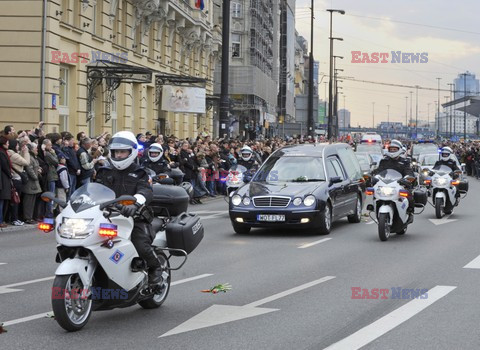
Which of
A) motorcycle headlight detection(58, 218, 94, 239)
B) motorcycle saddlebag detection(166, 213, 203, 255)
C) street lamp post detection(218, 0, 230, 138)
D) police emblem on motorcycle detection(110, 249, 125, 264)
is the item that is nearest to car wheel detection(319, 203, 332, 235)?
motorcycle saddlebag detection(166, 213, 203, 255)

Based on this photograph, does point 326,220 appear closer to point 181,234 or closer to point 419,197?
point 419,197

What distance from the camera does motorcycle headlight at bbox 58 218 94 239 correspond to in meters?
7.26

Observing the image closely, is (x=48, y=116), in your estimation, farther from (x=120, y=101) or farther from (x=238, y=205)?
(x=238, y=205)

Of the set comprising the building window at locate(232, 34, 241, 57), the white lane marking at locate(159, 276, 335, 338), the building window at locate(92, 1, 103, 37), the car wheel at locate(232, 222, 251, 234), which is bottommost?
the white lane marking at locate(159, 276, 335, 338)

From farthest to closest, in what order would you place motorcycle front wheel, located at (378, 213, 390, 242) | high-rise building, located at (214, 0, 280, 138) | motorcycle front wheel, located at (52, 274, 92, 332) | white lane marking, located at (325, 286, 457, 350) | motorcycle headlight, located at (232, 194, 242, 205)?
1. high-rise building, located at (214, 0, 280, 138)
2. motorcycle headlight, located at (232, 194, 242, 205)
3. motorcycle front wheel, located at (378, 213, 390, 242)
4. motorcycle front wheel, located at (52, 274, 92, 332)
5. white lane marking, located at (325, 286, 457, 350)

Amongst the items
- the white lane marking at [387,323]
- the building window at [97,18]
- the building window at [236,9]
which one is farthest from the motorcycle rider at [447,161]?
the building window at [236,9]

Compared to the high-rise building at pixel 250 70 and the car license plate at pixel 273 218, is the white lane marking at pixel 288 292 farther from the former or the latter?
the high-rise building at pixel 250 70

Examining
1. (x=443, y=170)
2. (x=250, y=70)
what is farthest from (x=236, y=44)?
(x=443, y=170)

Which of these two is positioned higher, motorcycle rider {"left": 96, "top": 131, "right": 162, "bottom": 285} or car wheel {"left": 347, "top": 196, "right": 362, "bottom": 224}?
motorcycle rider {"left": 96, "top": 131, "right": 162, "bottom": 285}

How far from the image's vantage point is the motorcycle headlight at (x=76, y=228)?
726 cm

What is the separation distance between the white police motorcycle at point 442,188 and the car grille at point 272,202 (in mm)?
5660

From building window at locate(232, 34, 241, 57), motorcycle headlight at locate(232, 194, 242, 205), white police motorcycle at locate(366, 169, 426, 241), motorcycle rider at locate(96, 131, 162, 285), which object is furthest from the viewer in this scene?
building window at locate(232, 34, 241, 57)

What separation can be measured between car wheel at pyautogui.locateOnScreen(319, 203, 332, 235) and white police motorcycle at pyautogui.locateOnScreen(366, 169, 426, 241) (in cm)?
86

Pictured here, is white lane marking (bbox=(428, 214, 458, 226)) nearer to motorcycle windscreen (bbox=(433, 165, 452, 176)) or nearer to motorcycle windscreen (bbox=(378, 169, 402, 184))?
motorcycle windscreen (bbox=(433, 165, 452, 176))
